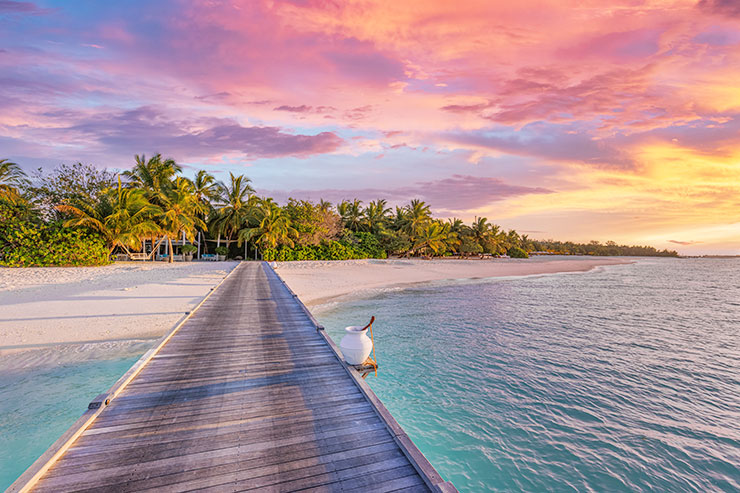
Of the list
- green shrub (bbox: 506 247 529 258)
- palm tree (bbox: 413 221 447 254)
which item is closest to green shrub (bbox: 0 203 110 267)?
palm tree (bbox: 413 221 447 254)

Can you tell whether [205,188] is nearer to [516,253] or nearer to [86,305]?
[86,305]

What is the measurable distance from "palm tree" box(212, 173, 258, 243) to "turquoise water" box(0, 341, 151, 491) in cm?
2425

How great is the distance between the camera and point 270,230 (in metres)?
29.2

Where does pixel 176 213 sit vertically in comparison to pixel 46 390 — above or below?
above

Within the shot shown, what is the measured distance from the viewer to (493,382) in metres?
6.89

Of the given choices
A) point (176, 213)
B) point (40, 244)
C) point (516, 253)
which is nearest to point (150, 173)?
point (176, 213)

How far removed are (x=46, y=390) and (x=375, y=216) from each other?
3827cm

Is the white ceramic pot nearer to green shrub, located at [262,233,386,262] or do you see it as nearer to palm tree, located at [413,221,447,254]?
green shrub, located at [262,233,386,262]

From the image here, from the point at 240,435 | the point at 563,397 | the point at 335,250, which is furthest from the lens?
the point at 335,250

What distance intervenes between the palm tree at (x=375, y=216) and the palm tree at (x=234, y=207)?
1552cm

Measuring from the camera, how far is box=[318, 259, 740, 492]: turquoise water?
439cm

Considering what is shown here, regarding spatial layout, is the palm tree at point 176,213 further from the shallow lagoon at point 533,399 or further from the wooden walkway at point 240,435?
the wooden walkway at point 240,435

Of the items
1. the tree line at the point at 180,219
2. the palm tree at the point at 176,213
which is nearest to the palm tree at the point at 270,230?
the tree line at the point at 180,219

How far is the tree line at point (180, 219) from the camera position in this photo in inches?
830
